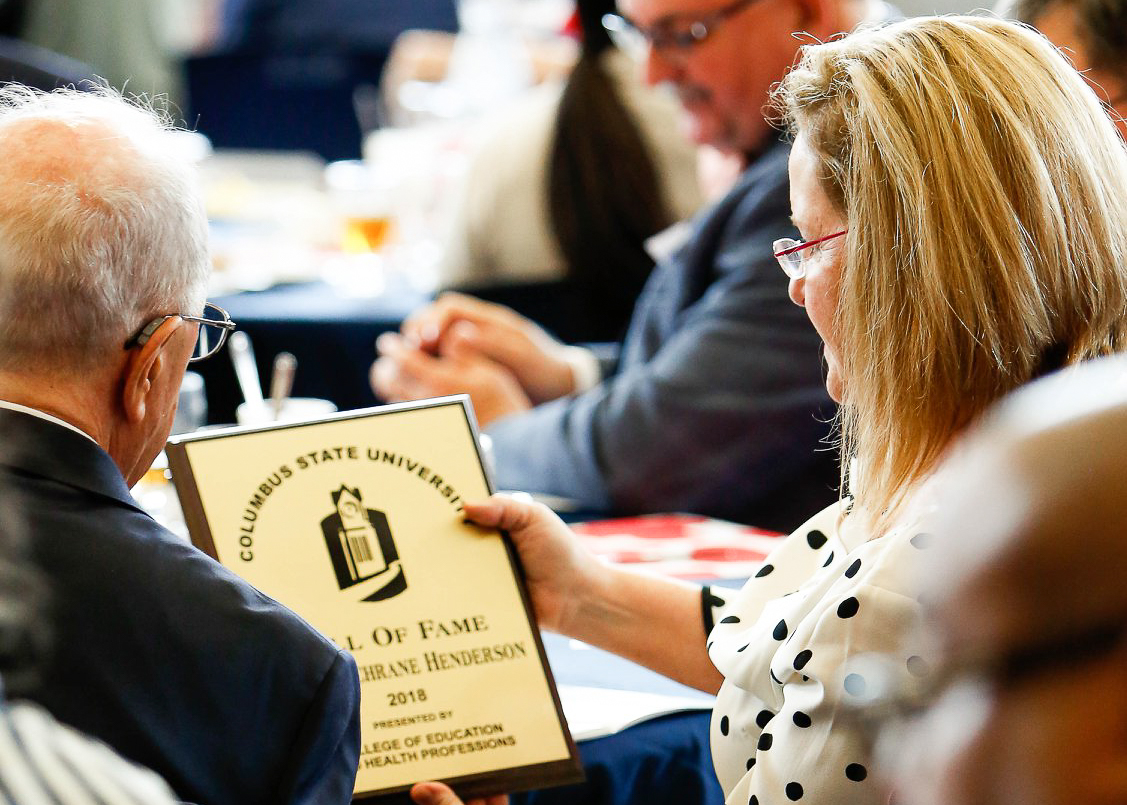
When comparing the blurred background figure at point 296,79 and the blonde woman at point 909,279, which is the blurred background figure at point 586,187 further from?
the blurred background figure at point 296,79

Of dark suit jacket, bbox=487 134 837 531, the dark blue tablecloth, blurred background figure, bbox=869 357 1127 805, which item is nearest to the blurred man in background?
dark suit jacket, bbox=487 134 837 531

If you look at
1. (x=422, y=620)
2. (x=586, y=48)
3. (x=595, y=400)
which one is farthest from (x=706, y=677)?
(x=586, y=48)

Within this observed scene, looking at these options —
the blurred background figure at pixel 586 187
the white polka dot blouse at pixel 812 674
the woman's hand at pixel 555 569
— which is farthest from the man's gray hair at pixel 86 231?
the blurred background figure at pixel 586 187

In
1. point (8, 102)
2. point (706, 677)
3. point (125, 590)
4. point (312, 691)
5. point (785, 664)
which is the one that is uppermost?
point (8, 102)

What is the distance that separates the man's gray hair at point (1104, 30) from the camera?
1646 millimetres

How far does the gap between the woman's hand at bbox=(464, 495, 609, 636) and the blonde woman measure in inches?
10.3

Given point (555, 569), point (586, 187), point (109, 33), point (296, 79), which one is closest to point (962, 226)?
point (555, 569)

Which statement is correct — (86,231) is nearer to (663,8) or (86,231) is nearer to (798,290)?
(798,290)

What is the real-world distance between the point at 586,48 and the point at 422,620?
1809 millimetres

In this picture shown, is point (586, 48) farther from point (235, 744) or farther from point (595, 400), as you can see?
point (235, 744)

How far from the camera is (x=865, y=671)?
892 mm

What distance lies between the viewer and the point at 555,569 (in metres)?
1.29

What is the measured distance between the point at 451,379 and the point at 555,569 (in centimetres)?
101

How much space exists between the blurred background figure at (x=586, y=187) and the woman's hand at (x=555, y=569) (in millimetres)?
1434
